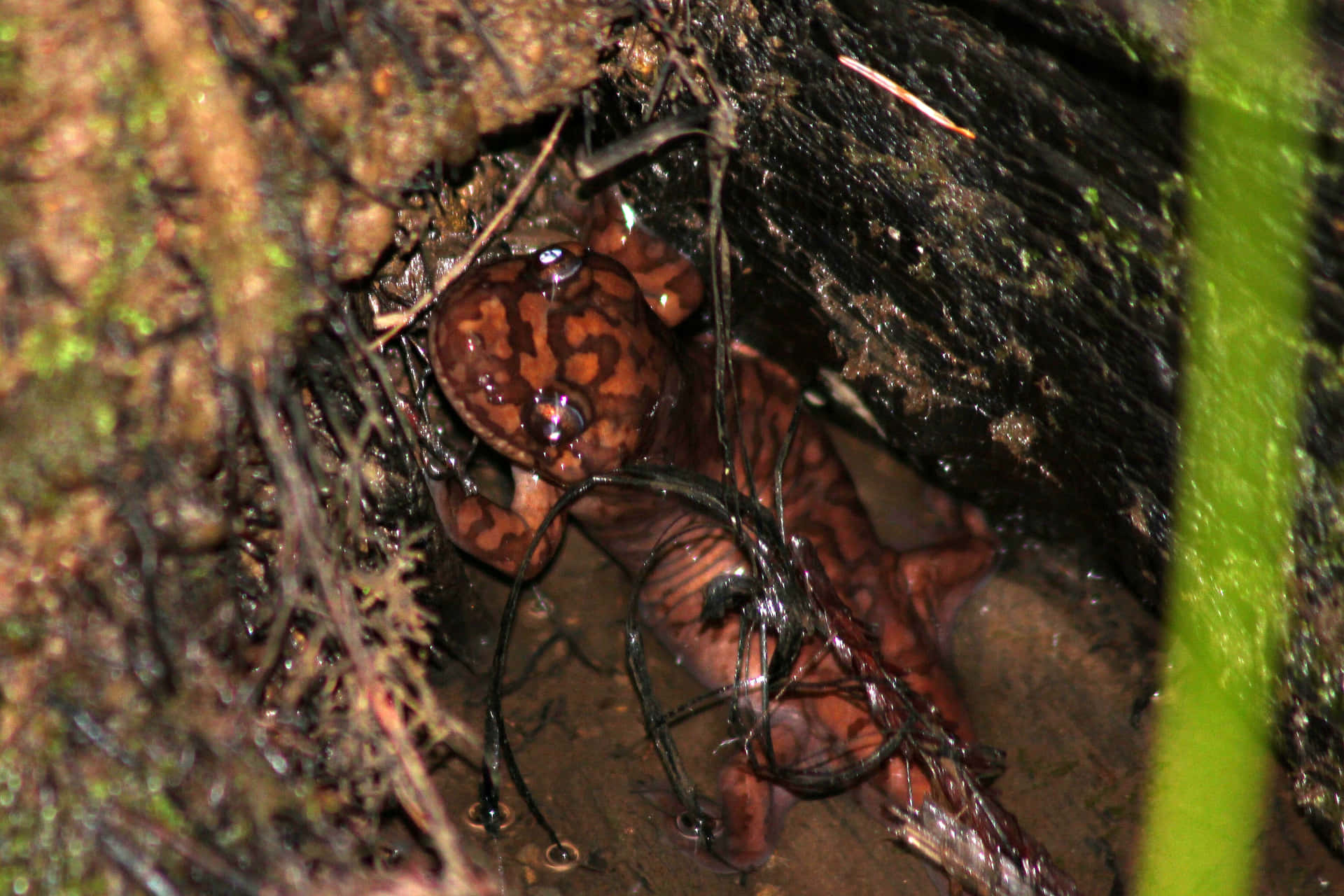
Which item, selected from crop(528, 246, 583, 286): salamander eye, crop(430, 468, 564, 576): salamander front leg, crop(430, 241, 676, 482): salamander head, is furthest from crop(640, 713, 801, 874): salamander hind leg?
crop(528, 246, 583, 286): salamander eye

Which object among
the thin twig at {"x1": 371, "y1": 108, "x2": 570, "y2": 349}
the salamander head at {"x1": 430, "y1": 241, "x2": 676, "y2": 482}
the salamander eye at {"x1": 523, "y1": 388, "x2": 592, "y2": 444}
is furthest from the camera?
the salamander eye at {"x1": 523, "y1": 388, "x2": 592, "y2": 444}

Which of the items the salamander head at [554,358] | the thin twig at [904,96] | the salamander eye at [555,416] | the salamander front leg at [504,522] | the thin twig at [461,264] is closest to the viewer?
the thin twig at [904,96]

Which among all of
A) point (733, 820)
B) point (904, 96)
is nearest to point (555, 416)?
point (904, 96)

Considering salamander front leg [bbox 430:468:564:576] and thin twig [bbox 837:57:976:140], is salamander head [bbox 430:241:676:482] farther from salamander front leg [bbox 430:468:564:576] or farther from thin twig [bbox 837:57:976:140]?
thin twig [bbox 837:57:976:140]

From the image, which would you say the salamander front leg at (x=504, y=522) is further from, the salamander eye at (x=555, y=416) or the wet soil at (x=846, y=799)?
the salamander eye at (x=555, y=416)

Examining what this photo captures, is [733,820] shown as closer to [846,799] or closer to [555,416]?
[846,799]

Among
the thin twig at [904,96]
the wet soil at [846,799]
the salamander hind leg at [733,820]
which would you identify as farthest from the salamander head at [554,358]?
the salamander hind leg at [733,820]

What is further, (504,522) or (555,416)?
(504,522)

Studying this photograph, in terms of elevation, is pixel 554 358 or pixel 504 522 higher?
pixel 554 358
